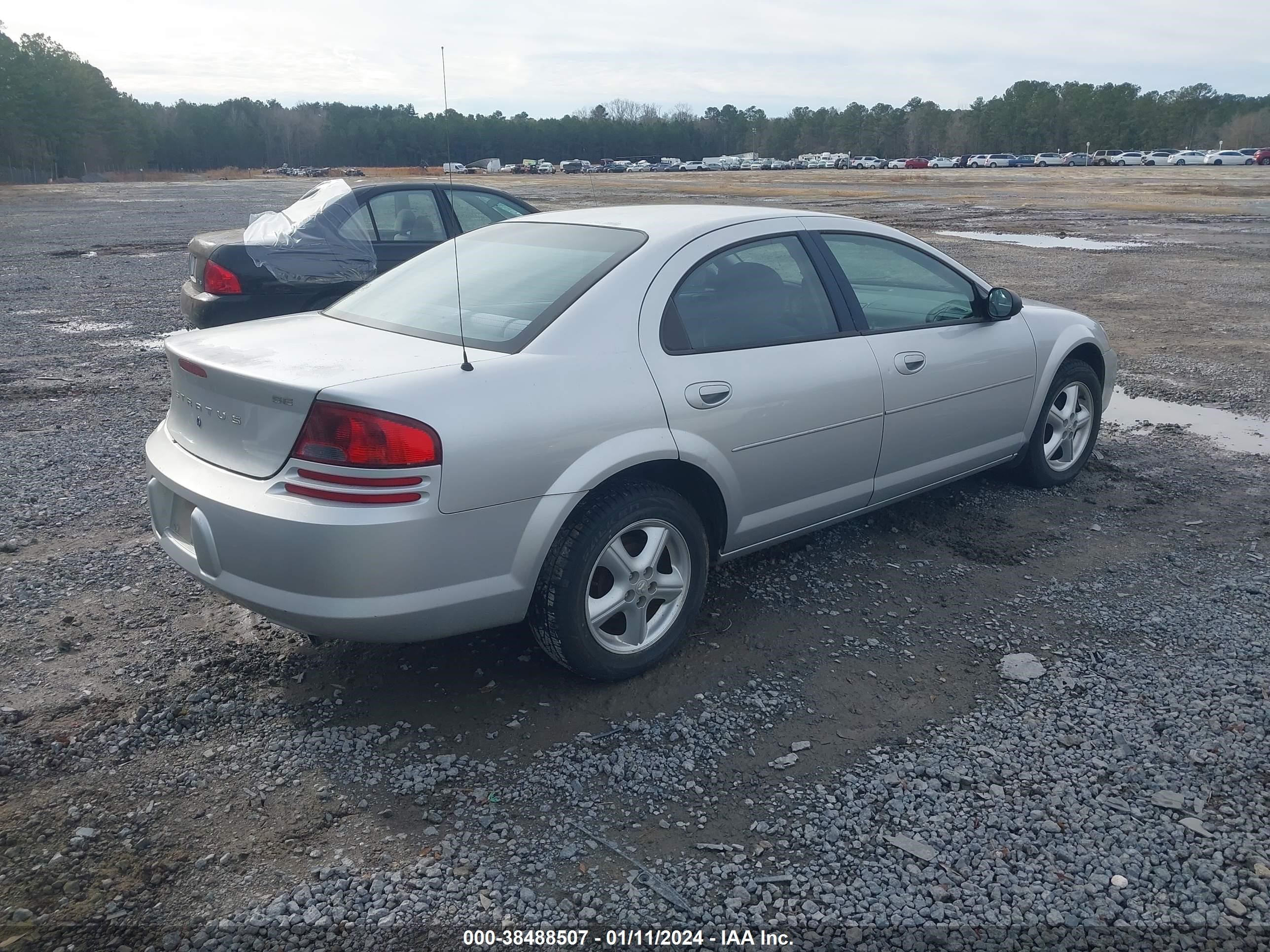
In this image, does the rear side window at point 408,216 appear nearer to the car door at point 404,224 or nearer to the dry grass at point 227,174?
the car door at point 404,224

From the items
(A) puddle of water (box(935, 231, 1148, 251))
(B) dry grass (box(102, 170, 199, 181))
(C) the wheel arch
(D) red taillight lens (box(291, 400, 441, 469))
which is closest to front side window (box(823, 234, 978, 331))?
(C) the wheel arch

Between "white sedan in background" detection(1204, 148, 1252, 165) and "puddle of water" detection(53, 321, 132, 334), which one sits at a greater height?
"white sedan in background" detection(1204, 148, 1252, 165)

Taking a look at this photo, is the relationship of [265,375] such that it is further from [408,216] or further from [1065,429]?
[408,216]

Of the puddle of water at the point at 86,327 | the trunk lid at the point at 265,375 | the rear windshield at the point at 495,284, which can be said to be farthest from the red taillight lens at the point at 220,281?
the trunk lid at the point at 265,375

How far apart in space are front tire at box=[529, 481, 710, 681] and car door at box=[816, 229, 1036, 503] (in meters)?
1.25

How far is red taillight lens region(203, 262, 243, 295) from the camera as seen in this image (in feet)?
25.8

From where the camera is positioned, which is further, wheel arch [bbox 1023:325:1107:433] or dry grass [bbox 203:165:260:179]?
dry grass [bbox 203:165:260:179]

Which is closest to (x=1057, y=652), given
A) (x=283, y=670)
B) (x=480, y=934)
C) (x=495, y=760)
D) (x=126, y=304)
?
(x=495, y=760)

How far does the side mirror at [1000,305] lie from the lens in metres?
4.94

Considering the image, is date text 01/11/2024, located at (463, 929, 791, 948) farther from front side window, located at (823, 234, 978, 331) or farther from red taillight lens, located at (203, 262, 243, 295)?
red taillight lens, located at (203, 262, 243, 295)

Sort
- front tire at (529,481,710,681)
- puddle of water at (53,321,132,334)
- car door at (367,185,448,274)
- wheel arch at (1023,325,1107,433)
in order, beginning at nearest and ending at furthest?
1. front tire at (529,481,710,681)
2. wheel arch at (1023,325,1107,433)
3. car door at (367,185,448,274)
4. puddle of water at (53,321,132,334)

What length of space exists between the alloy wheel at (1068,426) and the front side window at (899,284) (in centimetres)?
101

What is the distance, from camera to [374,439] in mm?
2961

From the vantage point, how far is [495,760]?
10.3 feet
